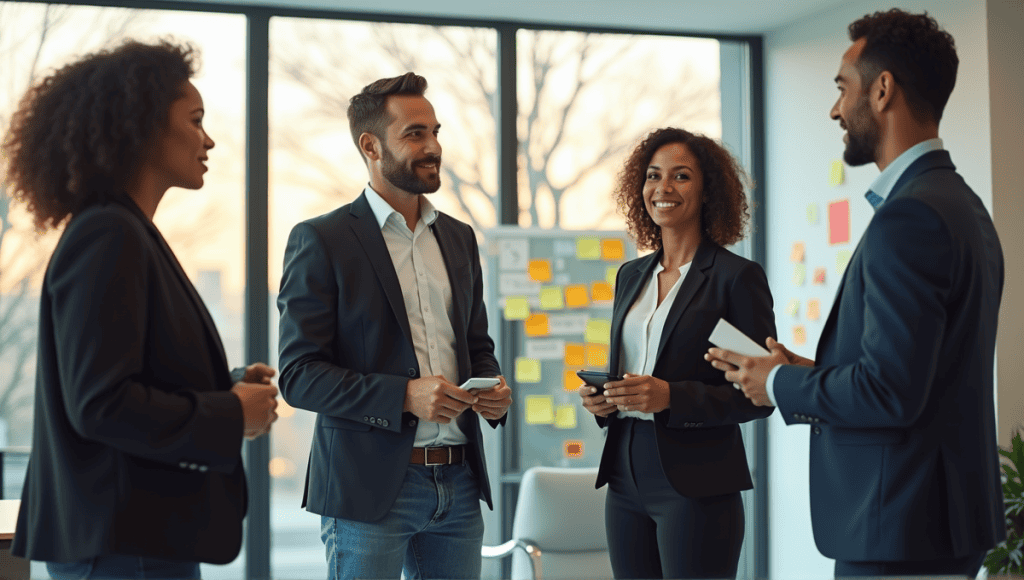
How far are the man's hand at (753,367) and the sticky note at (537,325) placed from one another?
241 cm

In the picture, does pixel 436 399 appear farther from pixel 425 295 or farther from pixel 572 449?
pixel 572 449

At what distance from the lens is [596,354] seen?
14.5ft

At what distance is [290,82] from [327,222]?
7.71 ft

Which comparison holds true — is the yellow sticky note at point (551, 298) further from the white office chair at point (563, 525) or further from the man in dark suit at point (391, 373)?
the man in dark suit at point (391, 373)

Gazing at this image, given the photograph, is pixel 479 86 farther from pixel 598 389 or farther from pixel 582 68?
pixel 598 389

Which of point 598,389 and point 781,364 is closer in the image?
point 781,364

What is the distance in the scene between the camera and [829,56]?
4422 millimetres

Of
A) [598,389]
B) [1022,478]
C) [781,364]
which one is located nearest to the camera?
[781,364]

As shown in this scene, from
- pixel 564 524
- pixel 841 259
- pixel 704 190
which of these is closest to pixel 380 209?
pixel 704 190

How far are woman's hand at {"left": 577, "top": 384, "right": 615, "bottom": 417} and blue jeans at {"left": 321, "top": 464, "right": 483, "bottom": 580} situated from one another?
36 cm

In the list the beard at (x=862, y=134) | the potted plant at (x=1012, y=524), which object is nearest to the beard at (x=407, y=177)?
the beard at (x=862, y=134)

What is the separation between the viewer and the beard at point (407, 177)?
93.1 inches

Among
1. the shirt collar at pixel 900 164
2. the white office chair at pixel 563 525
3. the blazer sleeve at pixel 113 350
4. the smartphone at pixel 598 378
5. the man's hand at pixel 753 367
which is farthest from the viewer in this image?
the white office chair at pixel 563 525

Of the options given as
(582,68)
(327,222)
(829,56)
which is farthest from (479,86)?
(327,222)
